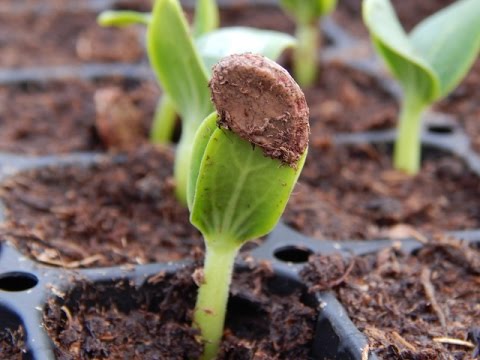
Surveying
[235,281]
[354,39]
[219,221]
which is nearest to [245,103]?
[219,221]

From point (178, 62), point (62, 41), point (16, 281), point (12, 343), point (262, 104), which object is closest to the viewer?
point (262, 104)

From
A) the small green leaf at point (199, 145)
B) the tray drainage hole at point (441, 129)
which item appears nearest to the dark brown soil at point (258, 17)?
the tray drainage hole at point (441, 129)

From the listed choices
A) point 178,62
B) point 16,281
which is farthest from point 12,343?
point 178,62

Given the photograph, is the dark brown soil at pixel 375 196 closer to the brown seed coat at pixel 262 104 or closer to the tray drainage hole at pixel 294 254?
the tray drainage hole at pixel 294 254

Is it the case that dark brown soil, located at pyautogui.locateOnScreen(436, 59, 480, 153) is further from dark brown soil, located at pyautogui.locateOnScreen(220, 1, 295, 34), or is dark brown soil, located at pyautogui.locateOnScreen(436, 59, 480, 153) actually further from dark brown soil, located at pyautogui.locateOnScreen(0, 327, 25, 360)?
dark brown soil, located at pyautogui.locateOnScreen(0, 327, 25, 360)

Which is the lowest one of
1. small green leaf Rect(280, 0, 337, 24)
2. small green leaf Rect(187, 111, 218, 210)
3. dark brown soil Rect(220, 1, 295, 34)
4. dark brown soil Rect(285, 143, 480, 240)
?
small green leaf Rect(187, 111, 218, 210)

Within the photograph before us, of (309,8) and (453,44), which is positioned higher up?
(309,8)

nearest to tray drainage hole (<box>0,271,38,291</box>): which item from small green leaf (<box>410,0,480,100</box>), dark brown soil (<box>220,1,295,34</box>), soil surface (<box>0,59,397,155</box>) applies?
soil surface (<box>0,59,397,155</box>)

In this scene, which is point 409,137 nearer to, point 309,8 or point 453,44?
point 453,44
